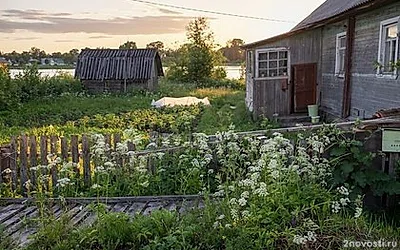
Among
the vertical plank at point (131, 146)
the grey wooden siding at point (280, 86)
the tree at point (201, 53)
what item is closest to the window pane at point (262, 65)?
the grey wooden siding at point (280, 86)

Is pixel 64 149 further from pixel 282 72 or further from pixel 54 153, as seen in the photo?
pixel 282 72

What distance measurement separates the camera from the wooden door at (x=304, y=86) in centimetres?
1491

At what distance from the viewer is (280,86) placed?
14.8 metres

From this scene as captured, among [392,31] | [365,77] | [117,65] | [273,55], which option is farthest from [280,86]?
[117,65]

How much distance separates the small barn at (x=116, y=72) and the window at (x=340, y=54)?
16.6 m

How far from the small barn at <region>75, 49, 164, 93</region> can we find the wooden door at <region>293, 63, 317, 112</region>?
1479cm

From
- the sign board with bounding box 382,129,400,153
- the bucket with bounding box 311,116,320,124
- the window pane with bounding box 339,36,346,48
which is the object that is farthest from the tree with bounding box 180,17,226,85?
the sign board with bounding box 382,129,400,153

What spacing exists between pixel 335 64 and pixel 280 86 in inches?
82.2

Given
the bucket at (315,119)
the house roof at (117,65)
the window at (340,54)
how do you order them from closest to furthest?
the window at (340,54) < the bucket at (315,119) < the house roof at (117,65)

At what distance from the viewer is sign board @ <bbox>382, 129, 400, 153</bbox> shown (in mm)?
5000

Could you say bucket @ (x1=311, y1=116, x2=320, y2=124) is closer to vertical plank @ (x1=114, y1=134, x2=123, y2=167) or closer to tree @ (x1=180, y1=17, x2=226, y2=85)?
vertical plank @ (x1=114, y1=134, x2=123, y2=167)

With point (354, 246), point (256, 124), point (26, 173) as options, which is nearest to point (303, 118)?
point (256, 124)

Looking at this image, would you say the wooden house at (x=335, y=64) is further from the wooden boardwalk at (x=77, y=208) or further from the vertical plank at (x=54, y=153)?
the vertical plank at (x=54, y=153)

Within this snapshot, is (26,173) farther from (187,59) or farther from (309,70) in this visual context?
(187,59)
